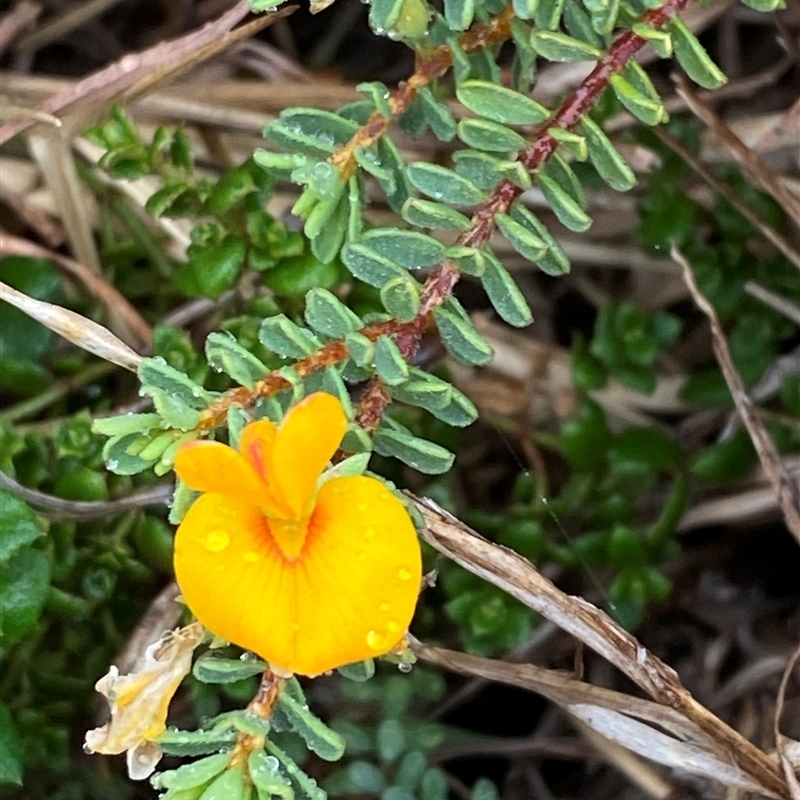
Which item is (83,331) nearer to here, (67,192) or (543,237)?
(543,237)

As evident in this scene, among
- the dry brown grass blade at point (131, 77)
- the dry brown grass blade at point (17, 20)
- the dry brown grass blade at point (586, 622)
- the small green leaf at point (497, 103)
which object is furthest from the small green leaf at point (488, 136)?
the dry brown grass blade at point (17, 20)

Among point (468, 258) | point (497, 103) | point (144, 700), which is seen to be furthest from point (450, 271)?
point (144, 700)

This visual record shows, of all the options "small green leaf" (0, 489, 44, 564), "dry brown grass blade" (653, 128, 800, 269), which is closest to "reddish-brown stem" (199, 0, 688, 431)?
"small green leaf" (0, 489, 44, 564)

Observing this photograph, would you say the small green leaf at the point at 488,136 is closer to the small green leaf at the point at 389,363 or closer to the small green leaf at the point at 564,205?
the small green leaf at the point at 564,205

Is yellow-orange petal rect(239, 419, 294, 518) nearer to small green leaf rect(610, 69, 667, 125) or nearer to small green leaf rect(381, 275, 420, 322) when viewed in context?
small green leaf rect(381, 275, 420, 322)

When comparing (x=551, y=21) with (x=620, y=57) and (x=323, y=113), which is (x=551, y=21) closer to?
(x=620, y=57)
